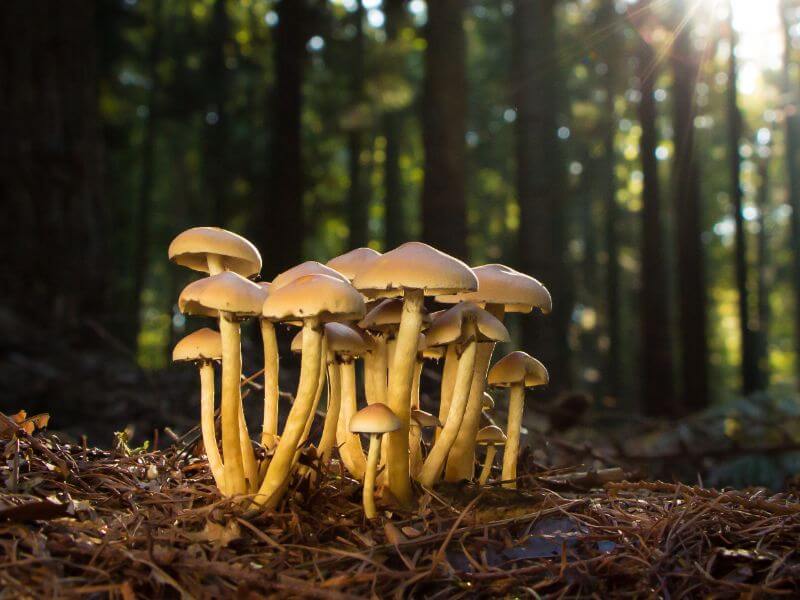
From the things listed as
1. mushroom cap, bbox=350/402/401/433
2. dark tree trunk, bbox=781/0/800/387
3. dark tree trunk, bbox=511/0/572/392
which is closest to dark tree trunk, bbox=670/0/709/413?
dark tree trunk, bbox=511/0/572/392

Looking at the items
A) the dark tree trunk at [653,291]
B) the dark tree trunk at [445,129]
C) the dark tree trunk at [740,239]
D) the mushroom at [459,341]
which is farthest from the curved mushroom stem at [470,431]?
the dark tree trunk at [740,239]

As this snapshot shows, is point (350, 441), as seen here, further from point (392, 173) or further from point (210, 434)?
point (392, 173)

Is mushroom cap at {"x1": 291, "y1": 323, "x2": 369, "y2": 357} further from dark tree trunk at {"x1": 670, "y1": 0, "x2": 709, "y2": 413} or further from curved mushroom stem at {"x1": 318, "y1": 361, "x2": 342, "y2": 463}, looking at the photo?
dark tree trunk at {"x1": 670, "y1": 0, "x2": 709, "y2": 413}

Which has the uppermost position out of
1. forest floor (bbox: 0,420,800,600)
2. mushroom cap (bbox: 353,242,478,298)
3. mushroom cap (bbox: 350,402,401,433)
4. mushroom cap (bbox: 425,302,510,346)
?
mushroom cap (bbox: 353,242,478,298)

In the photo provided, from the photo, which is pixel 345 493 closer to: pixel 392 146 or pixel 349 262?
pixel 349 262

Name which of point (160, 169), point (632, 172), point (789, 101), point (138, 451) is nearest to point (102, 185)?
point (138, 451)
